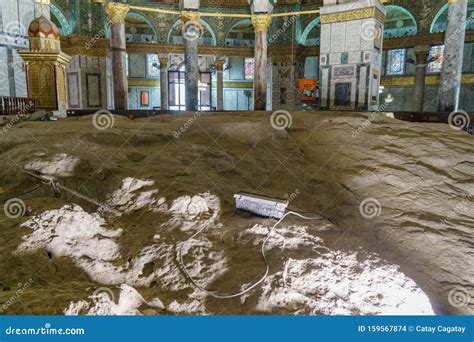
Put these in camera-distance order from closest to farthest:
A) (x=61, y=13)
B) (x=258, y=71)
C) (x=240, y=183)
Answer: (x=240, y=183) < (x=258, y=71) < (x=61, y=13)

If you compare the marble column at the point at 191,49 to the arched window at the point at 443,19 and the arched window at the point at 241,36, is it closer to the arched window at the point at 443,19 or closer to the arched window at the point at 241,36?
the arched window at the point at 241,36

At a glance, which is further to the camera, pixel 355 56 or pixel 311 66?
pixel 311 66

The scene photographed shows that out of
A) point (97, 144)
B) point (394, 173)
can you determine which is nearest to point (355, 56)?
point (394, 173)

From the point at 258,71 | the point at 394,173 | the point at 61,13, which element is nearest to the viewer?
the point at 394,173

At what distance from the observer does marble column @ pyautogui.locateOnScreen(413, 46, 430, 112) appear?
20344mm

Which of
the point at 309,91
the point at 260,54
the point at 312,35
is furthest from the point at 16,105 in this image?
the point at 312,35

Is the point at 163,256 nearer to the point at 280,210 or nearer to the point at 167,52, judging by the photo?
the point at 280,210

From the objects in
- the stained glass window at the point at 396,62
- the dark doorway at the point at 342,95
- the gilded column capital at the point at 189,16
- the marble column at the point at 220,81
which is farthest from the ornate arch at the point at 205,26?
the dark doorway at the point at 342,95

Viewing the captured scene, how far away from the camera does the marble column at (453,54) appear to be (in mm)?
11133

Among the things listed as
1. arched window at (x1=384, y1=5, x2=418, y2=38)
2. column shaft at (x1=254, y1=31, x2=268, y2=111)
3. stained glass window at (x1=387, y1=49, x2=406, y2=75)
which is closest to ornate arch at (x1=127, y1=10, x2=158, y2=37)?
column shaft at (x1=254, y1=31, x2=268, y2=111)

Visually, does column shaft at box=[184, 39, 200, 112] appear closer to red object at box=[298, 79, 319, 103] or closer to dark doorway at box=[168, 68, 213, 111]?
red object at box=[298, 79, 319, 103]

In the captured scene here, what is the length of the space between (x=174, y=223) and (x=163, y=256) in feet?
1.56

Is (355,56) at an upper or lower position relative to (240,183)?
upper

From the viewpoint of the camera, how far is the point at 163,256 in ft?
10.4
